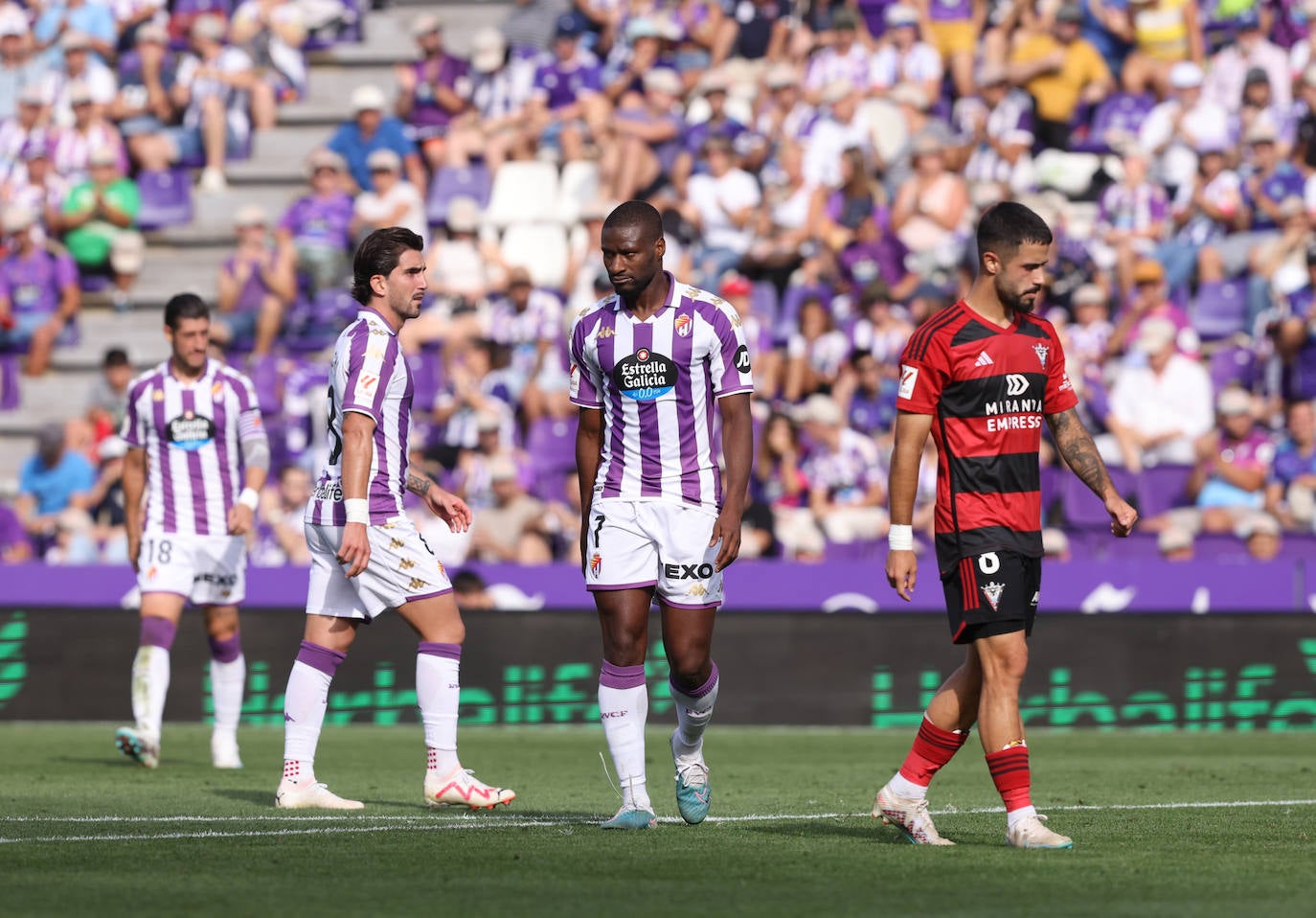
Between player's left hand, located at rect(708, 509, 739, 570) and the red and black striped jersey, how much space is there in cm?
84

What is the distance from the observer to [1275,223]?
59.6 feet

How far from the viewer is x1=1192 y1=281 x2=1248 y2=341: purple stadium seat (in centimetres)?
1788

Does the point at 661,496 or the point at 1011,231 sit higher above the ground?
the point at 1011,231

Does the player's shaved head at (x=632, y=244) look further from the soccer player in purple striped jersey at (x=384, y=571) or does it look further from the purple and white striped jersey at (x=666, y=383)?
the soccer player in purple striped jersey at (x=384, y=571)

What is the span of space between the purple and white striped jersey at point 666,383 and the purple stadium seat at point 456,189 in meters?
14.1

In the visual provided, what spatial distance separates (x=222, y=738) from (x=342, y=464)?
3727 mm

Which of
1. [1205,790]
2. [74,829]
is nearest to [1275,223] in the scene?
[1205,790]

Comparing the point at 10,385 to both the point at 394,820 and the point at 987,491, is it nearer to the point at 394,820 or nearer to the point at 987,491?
the point at 394,820

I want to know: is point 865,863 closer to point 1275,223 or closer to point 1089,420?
point 1089,420

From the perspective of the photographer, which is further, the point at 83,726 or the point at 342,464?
the point at 83,726

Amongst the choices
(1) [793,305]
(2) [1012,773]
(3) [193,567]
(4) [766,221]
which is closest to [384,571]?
(2) [1012,773]

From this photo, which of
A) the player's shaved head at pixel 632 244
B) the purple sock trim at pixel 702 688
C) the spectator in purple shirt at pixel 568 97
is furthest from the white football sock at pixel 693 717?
the spectator in purple shirt at pixel 568 97

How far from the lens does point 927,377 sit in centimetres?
714

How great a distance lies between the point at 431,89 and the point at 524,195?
248 cm
